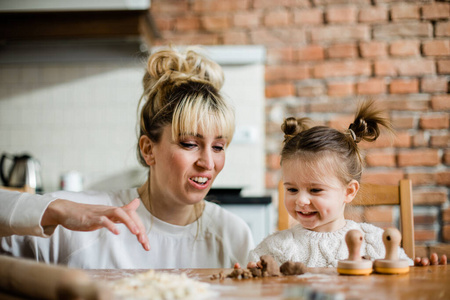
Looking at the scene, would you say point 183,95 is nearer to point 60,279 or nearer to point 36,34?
point 60,279

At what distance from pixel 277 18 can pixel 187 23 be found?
0.65 metres

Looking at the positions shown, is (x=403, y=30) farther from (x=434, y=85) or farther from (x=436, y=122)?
(x=436, y=122)

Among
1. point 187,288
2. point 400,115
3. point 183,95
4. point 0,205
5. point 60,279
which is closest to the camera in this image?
point 60,279

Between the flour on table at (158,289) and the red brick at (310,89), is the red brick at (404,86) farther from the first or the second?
the flour on table at (158,289)

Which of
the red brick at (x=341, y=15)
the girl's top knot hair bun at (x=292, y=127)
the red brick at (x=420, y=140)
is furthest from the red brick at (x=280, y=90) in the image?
the girl's top knot hair bun at (x=292, y=127)

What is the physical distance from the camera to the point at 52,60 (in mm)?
3119

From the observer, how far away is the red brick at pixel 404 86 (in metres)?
2.99

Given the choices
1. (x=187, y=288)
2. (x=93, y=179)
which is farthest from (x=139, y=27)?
(x=187, y=288)

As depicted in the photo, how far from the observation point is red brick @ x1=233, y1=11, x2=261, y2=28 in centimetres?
314

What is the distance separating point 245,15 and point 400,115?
50.4 inches

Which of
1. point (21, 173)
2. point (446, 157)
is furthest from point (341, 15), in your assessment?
point (21, 173)

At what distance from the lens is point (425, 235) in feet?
9.52

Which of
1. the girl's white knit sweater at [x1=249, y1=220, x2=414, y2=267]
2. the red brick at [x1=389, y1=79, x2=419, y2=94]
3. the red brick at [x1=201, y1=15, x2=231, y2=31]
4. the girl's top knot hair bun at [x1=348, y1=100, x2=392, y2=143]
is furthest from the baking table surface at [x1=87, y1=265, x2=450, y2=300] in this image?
the red brick at [x1=201, y1=15, x2=231, y2=31]

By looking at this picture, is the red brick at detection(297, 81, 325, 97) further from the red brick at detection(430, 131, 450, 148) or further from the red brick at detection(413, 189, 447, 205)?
the red brick at detection(413, 189, 447, 205)
